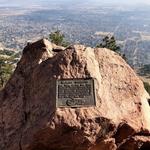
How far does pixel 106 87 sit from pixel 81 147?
7.18ft

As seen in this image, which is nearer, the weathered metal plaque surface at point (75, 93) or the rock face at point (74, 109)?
the rock face at point (74, 109)

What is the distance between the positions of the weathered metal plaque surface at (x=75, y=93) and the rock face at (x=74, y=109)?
0.52ft

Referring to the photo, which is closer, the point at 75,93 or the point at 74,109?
the point at 74,109

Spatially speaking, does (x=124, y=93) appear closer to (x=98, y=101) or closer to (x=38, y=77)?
(x=98, y=101)

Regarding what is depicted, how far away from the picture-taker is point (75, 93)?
1197 centimetres

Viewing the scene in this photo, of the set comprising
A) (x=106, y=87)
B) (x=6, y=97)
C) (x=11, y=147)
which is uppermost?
(x=106, y=87)

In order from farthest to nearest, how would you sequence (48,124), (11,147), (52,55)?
(52,55), (11,147), (48,124)

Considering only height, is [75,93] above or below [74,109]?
above

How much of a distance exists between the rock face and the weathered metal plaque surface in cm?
16

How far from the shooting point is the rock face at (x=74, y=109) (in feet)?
36.4

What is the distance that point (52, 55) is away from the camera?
13.9m

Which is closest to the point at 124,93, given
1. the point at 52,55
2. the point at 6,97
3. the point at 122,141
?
the point at 122,141

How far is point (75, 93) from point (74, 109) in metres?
0.69

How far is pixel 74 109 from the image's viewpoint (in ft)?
37.6
